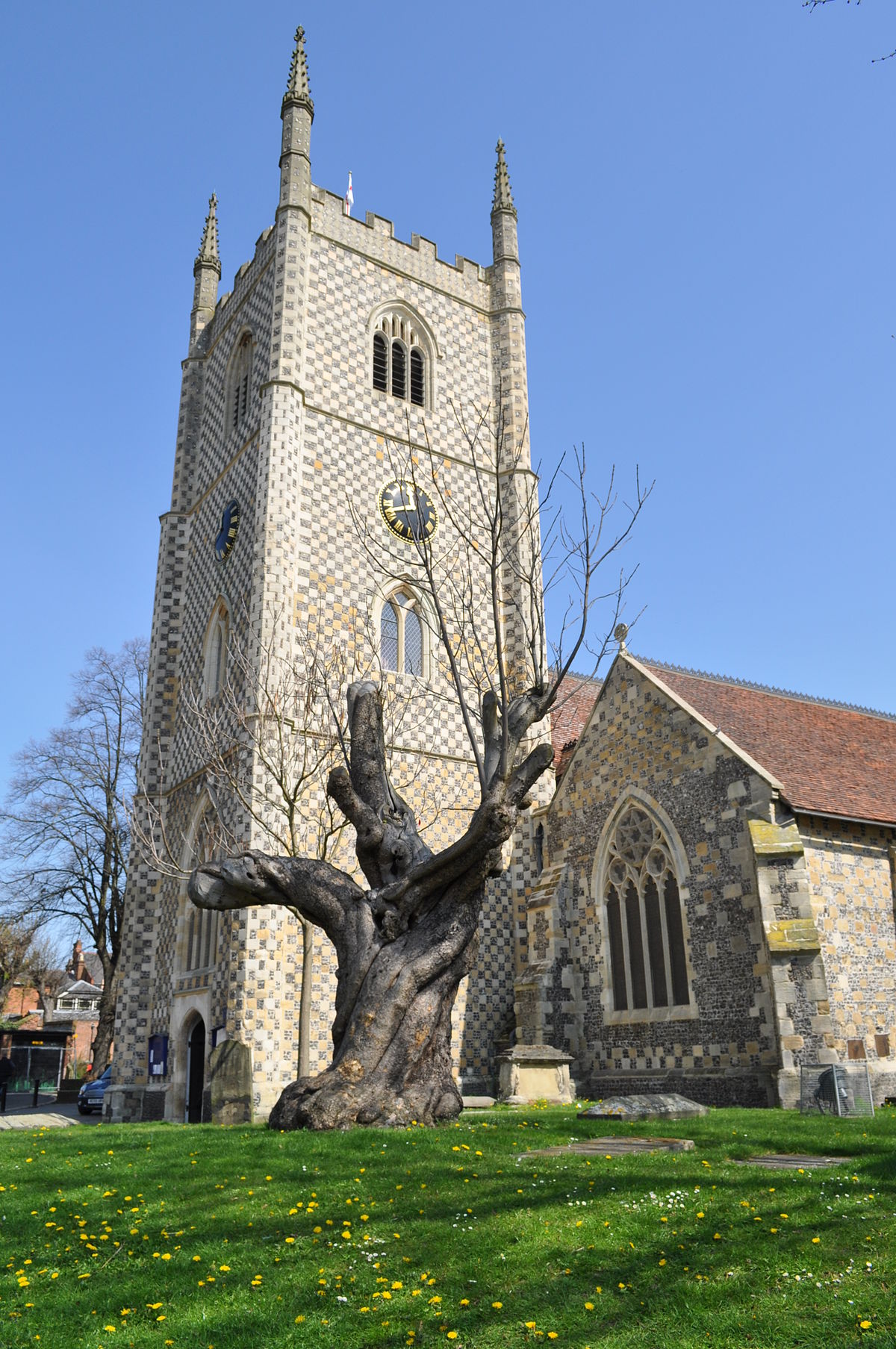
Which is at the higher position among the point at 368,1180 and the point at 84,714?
the point at 84,714

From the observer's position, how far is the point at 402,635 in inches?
960

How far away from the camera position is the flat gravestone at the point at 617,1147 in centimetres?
902

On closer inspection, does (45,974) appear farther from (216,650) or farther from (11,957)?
(216,650)

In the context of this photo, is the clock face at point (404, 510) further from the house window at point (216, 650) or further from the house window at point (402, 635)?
the house window at point (216, 650)

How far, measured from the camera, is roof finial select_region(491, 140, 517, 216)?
3095 cm

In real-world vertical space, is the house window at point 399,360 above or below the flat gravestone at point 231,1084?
above

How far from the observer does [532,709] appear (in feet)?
43.3

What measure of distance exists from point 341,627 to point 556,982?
8811 millimetres

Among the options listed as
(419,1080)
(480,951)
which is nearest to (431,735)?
(480,951)

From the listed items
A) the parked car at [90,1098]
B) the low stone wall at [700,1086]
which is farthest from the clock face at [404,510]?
the parked car at [90,1098]

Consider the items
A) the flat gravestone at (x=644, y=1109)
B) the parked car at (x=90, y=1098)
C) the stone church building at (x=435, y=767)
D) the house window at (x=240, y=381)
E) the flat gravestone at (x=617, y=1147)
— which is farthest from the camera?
the parked car at (x=90, y=1098)

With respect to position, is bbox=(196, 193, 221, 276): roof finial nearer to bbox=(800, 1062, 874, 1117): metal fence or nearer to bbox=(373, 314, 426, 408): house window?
bbox=(373, 314, 426, 408): house window

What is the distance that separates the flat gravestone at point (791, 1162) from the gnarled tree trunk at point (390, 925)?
390cm

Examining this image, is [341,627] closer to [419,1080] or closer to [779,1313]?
[419,1080]
